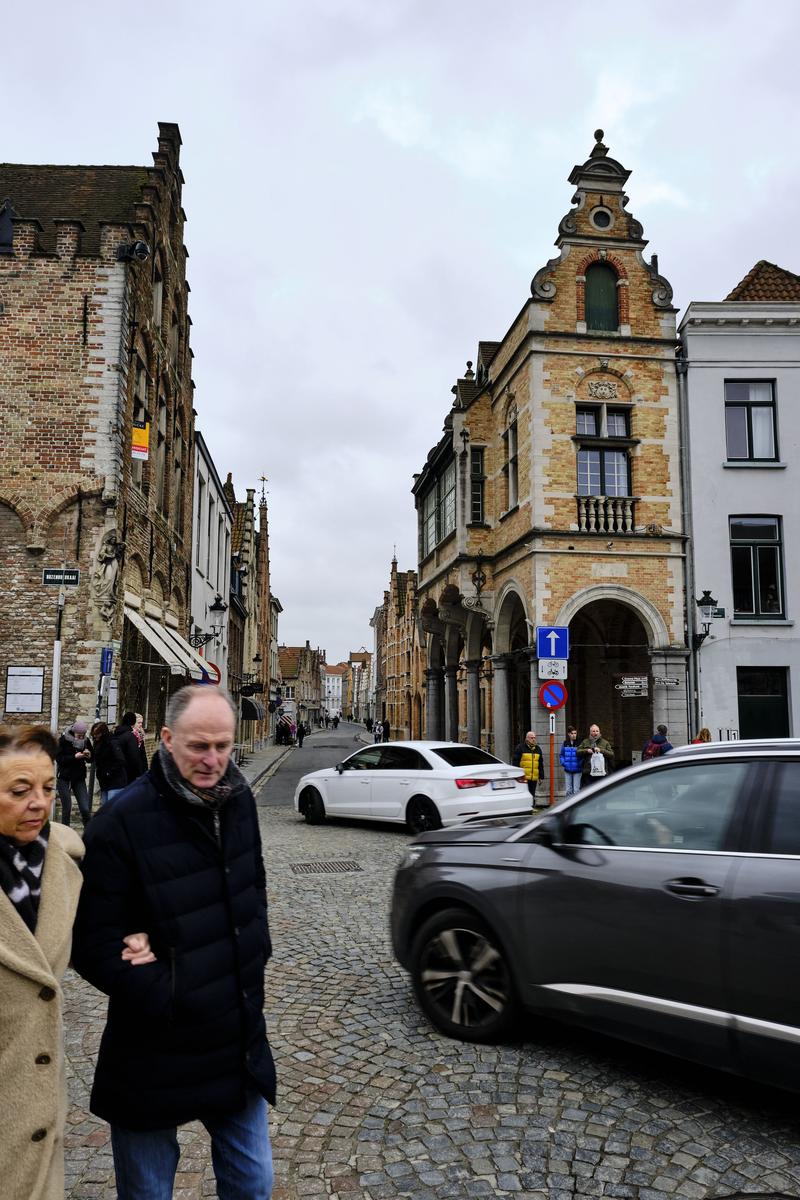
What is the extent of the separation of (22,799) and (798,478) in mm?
19759

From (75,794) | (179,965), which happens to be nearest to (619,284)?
(75,794)

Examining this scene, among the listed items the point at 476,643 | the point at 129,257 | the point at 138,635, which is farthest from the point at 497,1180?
the point at 476,643

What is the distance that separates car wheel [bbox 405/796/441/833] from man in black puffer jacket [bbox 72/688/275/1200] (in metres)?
10.1

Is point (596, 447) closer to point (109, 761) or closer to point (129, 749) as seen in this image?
point (129, 749)

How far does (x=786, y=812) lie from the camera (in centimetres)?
361

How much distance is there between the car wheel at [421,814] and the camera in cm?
1225

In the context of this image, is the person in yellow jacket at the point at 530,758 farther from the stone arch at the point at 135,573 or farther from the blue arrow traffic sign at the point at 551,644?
the stone arch at the point at 135,573

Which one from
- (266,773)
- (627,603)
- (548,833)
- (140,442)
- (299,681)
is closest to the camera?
(548,833)

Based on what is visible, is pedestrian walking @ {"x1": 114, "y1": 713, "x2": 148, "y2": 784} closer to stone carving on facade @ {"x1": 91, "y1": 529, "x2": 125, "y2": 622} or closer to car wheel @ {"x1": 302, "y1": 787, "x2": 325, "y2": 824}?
car wheel @ {"x1": 302, "y1": 787, "x2": 325, "y2": 824}

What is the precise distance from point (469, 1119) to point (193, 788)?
241 centimetres

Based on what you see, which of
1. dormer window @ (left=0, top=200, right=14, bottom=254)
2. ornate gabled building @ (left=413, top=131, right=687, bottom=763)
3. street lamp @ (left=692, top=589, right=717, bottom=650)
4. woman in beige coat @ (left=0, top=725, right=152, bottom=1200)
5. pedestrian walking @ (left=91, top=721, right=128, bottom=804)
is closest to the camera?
woman in beige coat @ (left=0, top=725, right=152, bottom=1200)

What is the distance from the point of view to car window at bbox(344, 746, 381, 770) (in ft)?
44.6

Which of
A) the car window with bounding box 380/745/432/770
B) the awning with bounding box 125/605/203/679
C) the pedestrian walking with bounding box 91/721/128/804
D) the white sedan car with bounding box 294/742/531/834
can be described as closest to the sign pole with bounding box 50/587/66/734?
the awning with bounding box 125/605/203/679

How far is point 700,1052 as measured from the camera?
11.8 feet
